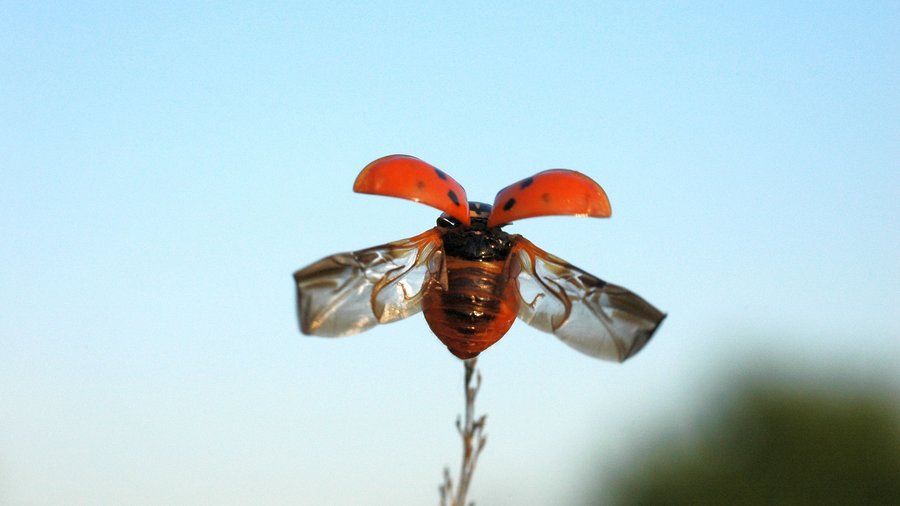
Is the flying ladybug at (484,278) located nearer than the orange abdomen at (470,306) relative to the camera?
Yes

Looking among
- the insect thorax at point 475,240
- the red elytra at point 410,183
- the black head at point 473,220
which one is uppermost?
the red elytra at point 410,183

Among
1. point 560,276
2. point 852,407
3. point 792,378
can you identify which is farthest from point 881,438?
point 560,276

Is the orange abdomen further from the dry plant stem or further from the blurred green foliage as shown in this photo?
the blurred green foliage

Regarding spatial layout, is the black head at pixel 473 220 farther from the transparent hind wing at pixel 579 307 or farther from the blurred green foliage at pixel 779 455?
the blurred green foliage at pixel 779 455

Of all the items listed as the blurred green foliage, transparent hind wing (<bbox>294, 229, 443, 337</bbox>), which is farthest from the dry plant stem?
the blurred green foliage

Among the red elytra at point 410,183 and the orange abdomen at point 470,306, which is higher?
the red elytra at point 410,183

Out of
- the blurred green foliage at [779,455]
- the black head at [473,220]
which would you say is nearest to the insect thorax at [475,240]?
the black head at [473,220]
